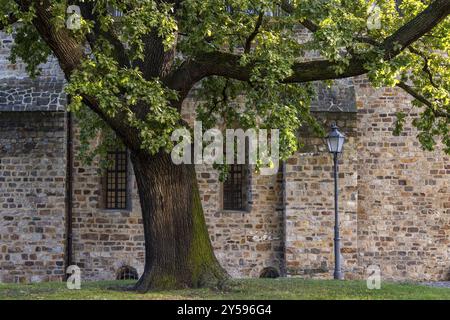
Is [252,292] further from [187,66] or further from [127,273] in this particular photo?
[127,273]

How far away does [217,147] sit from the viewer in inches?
500

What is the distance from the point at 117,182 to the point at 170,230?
21.1ft

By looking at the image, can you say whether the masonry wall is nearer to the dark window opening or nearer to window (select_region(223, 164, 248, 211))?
window (select_region(223, 164, 248, 211))

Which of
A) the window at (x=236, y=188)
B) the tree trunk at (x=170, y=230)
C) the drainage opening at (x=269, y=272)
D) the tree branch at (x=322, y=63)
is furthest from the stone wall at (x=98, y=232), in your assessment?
the tree branch at (x=322, y=63)

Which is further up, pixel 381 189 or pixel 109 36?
pixel 109 36

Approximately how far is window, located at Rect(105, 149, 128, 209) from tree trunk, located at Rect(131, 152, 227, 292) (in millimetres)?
6034

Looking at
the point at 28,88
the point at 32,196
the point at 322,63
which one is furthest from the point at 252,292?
the point at 28,88

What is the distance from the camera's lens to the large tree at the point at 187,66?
11.1m

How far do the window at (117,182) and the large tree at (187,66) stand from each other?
17.7ft

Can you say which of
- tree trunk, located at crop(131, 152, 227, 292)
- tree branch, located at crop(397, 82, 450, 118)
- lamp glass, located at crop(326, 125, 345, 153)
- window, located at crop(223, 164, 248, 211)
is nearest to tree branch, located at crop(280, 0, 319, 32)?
tree branch, located at crop(397, 82, 450, 118)

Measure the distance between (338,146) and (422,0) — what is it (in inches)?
120

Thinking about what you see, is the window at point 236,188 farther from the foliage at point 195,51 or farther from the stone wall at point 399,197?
the foliage at point 195,51

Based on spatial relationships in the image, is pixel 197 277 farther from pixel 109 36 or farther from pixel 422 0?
pixel 422 0

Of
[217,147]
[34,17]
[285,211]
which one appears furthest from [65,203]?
[34,17]
